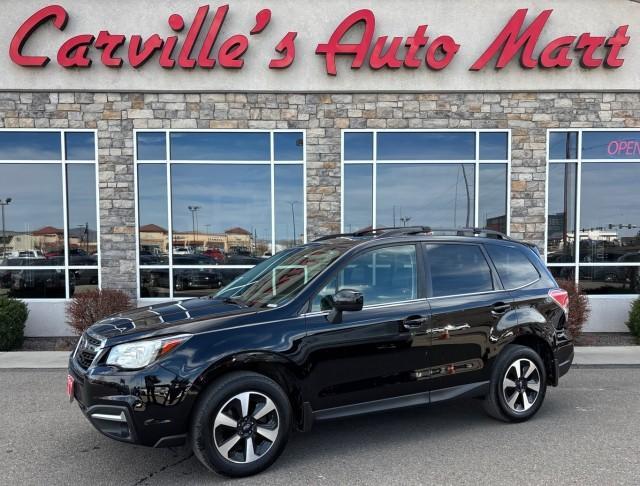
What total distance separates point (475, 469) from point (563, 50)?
8552mm

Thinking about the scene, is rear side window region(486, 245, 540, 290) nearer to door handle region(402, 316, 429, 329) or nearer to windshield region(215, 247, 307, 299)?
door handle region(402, 316, 429, 329)

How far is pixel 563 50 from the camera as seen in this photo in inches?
374

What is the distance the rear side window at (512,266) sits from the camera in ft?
15.9

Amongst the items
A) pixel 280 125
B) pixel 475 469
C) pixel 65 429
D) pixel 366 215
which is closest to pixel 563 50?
pixel 366 215

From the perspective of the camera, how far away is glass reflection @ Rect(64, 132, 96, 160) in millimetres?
9617

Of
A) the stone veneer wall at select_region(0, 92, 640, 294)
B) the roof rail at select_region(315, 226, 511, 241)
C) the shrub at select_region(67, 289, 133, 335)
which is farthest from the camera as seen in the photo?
the stone veneer wall at select_region(0, 92, 640, 294)

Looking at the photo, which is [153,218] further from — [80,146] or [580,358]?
[580,358]

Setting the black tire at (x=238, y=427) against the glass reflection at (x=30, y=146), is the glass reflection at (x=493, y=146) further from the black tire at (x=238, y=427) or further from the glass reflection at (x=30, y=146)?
the black tire at (x=238, y=427)

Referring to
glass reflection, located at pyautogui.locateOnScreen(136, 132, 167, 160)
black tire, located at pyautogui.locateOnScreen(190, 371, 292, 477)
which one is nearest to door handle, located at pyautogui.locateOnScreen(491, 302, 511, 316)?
black tire, located at pyautogui.locateOnScreen(190, 371, 292, 477)

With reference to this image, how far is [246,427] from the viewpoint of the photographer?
3.60 metres

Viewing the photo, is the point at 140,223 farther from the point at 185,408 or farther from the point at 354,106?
the point at 185,408

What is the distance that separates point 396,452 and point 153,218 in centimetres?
720

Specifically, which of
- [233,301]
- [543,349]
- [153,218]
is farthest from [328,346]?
[153,218]

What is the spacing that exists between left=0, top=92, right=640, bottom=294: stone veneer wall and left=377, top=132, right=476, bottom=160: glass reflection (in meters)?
0.19
